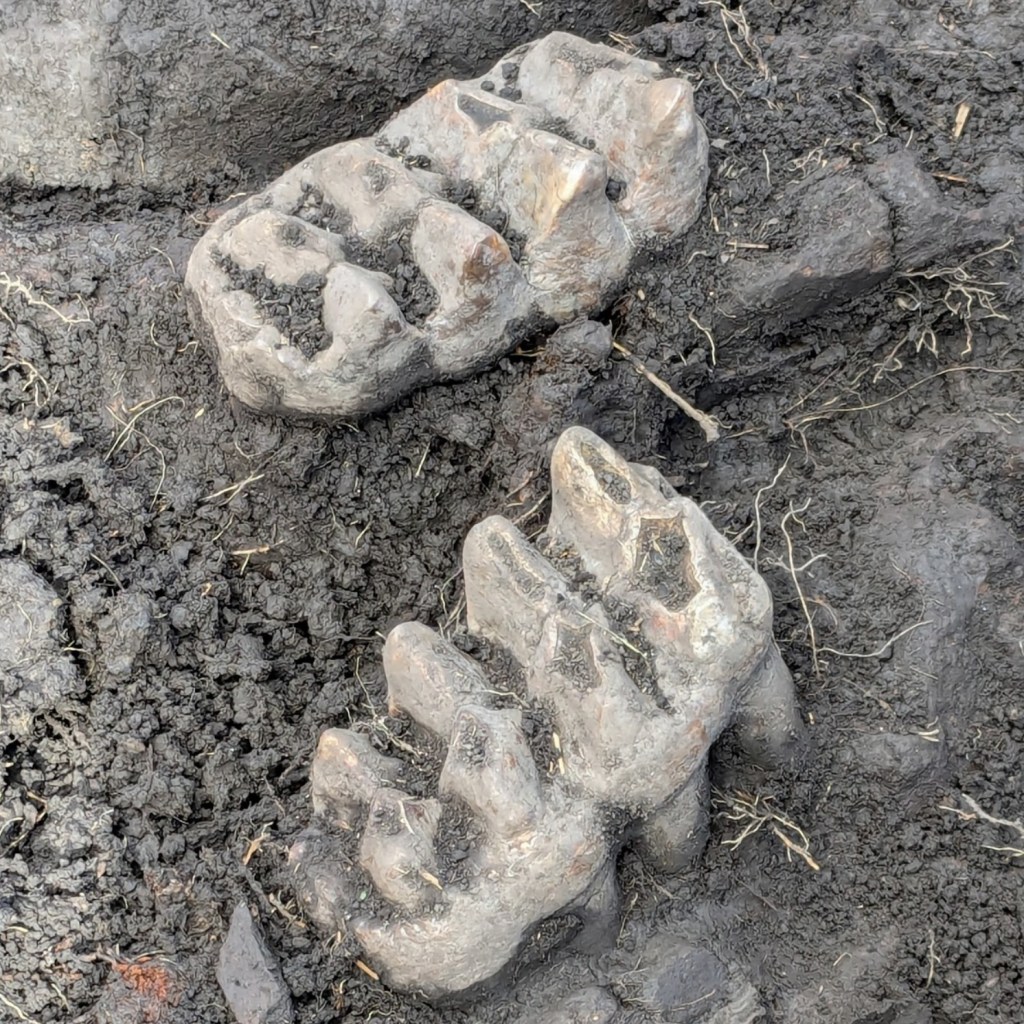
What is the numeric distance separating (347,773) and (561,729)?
415 millimetres

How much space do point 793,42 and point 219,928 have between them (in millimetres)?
2266

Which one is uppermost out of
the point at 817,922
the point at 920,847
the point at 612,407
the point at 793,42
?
the point at 793,42

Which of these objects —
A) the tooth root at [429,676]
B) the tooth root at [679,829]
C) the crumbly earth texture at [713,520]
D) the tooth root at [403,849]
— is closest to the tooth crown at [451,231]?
the crumbly earth texture at [713,520]

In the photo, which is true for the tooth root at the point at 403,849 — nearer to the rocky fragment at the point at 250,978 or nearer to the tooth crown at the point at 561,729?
the tooth crown at the point at 561,729

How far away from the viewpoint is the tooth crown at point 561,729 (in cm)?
193

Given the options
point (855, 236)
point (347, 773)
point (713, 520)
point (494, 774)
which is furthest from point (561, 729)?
point (855, 236)

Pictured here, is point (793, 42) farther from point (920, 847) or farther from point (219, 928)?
point (219, 928)

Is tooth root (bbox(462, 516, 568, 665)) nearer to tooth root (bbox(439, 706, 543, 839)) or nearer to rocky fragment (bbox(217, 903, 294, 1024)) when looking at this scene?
tooth root (bbox(439, 706, 543, 839))

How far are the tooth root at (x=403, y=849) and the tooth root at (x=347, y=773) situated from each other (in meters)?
0.07

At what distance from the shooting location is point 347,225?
2318mm

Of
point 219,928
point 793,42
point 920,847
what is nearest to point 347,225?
point 793,42

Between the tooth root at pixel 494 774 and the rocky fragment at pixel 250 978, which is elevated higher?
the tooth root at pixel 494 774

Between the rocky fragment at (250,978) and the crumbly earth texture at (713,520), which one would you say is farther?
the crumbly earth texture at (713,520)

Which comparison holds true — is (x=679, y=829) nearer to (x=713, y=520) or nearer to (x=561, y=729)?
(x=561, y=729)
